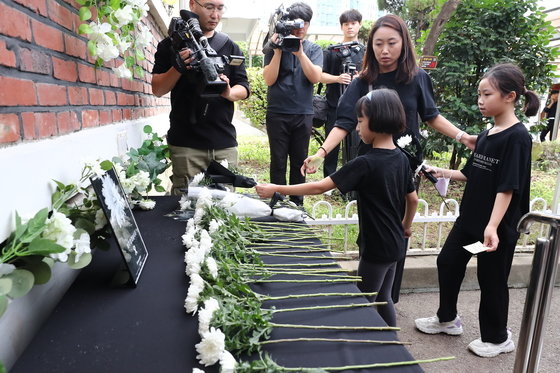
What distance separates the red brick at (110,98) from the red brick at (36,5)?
71 centimetres

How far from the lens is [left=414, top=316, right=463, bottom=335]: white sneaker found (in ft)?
8.57

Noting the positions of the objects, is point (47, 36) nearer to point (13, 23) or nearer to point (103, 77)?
point (13, 23)

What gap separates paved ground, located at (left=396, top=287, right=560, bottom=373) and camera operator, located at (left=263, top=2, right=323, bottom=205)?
129cm

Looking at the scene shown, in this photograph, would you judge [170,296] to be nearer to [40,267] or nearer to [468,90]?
[40,267]

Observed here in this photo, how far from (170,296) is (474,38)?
16.4 feet

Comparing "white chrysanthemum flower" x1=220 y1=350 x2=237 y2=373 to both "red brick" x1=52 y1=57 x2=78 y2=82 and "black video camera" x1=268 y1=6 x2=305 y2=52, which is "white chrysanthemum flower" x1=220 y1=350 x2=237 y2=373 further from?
"black video camera" x1=268 y1=6 x2=305 y2=52

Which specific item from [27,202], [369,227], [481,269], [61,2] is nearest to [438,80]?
[481,269]

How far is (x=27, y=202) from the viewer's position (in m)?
1.05

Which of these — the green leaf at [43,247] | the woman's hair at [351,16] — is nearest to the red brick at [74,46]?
the green leaf at [43,247]

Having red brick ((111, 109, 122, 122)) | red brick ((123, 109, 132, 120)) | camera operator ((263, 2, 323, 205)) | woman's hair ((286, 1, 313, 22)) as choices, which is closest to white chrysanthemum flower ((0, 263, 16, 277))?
red brick ((111, 109, 122, 122))

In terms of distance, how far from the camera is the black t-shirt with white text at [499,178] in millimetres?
2049

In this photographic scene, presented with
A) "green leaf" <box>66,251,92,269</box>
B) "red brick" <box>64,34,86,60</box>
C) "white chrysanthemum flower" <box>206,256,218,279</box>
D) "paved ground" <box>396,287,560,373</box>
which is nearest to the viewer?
"green leaf" <box>66,251,92,269</box>

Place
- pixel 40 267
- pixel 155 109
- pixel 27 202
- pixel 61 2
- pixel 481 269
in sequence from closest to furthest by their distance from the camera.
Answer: pixel 40 267 < pixel 27 202 < pixel 61 2 < pixel 481 269 < pixel 155 109

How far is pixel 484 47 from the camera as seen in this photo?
15.5 feet
